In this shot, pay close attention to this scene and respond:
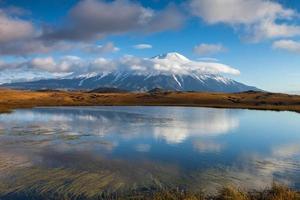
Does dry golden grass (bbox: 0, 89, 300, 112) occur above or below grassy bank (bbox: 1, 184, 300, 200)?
above

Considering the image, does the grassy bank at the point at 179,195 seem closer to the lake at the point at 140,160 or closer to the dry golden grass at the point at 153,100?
the lake at the point at 140,160

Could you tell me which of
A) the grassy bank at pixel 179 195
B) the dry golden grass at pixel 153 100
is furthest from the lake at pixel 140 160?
the dry golden grass at pixel 153 100

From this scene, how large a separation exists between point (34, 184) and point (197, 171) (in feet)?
34.4

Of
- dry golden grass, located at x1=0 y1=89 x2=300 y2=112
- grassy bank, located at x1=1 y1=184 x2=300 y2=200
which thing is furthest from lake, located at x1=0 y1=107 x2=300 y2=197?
dry golden grass, located at x1=0 y1=89 x2=300 y2=112

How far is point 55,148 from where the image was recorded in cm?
3516

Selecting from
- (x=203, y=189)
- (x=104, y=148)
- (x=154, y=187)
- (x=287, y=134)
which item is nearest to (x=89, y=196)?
(x=154, y=187)

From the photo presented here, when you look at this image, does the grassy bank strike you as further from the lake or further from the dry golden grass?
the dry golden grass

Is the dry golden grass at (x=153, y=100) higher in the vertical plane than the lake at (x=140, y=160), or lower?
higher

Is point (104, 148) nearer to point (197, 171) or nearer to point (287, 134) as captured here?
point (197, 171)

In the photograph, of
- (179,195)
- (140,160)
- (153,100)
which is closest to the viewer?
(179,195)

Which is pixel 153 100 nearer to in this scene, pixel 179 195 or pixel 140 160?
pixel 140 160

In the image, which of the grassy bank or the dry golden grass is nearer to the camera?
the grassy bank

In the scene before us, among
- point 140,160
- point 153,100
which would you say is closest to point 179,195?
point 140,160

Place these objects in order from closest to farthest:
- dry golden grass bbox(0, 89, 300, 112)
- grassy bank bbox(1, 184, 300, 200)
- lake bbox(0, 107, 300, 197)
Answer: grassy bank bbox(1, 184, 300, 200) → lake bbox(0, 107, 300, 197) → dry golden grass bbox(0, 89, 300, 112)
